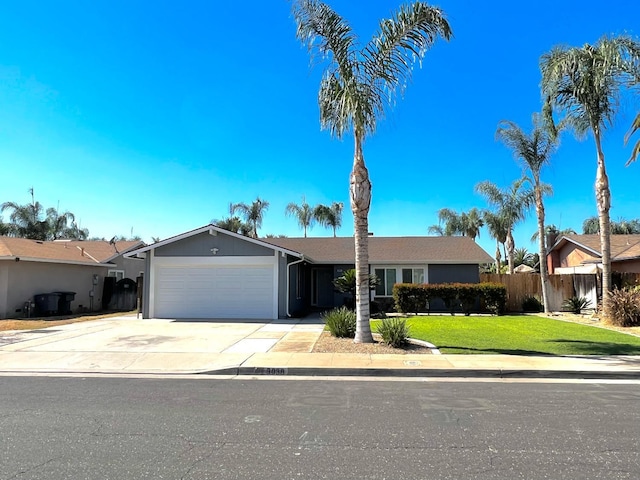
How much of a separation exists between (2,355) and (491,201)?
24.8 m

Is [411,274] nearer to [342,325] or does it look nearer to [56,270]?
[342,325]

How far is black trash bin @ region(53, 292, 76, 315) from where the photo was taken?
2166cm

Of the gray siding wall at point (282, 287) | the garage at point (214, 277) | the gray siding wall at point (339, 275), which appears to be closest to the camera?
the gray siding wall at point (282, 287)

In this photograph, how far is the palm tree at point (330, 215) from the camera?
43.4 meters

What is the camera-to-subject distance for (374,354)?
1023 centimetres

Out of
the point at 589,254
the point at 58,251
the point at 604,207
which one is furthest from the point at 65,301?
the point at 589,254

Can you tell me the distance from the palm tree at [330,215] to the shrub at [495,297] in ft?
78.6

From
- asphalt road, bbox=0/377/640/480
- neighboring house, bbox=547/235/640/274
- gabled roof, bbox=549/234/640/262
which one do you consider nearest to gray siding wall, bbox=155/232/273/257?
asphalt road, bbox=0/377/640/480

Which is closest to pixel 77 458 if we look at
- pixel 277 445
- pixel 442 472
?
pixel 277 445

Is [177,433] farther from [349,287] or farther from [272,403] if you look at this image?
[349,287]

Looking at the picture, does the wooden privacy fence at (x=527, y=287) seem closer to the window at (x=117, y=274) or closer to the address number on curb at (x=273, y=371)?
the address number on curb at (x=273, y=371)

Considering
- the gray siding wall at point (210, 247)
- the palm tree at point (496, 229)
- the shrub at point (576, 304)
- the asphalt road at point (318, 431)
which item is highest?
the palm tree at point (496, 229)

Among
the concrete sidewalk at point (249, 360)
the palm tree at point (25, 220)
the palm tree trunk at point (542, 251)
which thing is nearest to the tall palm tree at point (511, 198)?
the palm tree trunk at point (542, 251)

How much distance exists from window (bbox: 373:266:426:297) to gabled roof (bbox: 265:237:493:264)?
63cm
